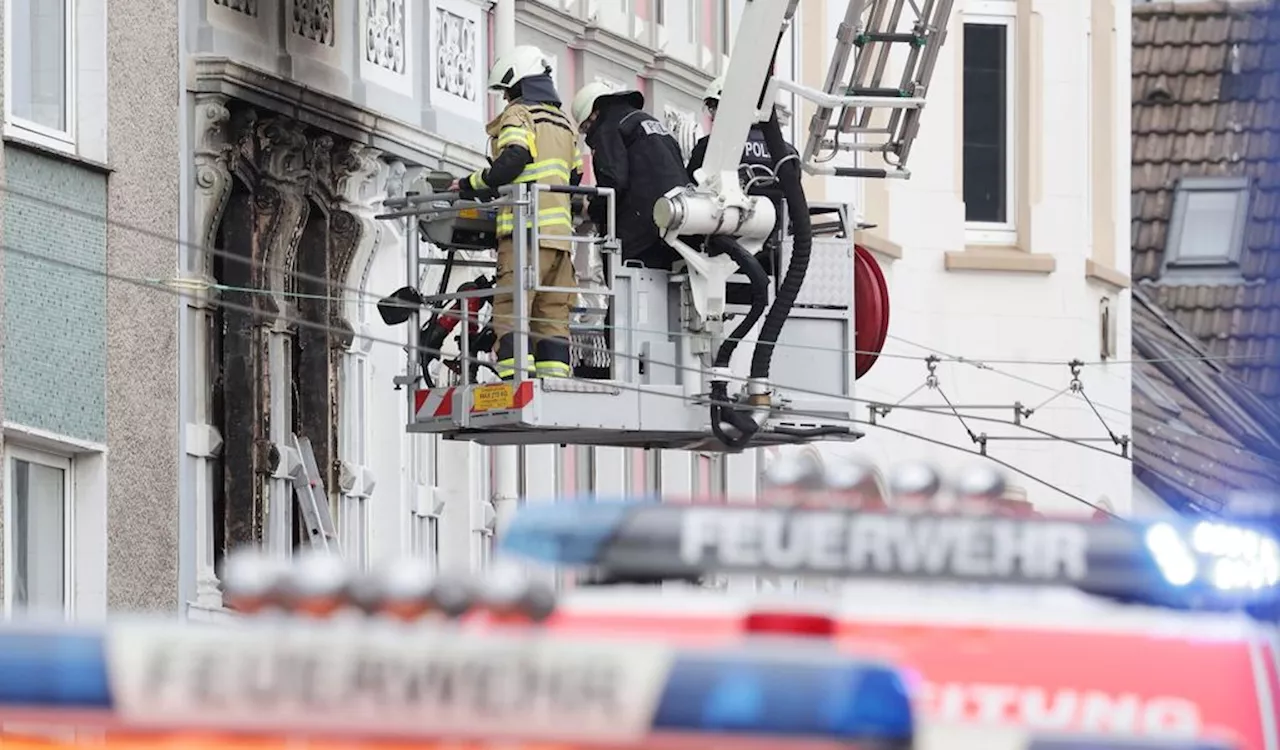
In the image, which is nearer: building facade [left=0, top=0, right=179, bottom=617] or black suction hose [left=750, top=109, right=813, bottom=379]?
building facade [left=0, top=0, right=179, bottom=617]

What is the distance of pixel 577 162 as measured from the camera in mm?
19797

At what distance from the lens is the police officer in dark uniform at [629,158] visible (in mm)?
20062

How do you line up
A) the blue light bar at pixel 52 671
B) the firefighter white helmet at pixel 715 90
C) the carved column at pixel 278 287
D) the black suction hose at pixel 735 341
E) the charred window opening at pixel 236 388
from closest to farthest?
the blue light bar at pixel 52 671, the black suction hose at pixel 735 341, the charred window opening at pixel 236 388, the firefighter white helmet at pixel 715 90, the carved column at pixel 278 287

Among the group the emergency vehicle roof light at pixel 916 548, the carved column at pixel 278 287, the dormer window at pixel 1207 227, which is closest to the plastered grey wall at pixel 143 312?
the carved column at pixel 278 287

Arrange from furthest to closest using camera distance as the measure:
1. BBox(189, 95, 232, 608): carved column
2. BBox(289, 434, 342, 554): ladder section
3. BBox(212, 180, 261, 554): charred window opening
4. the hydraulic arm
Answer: BBox(289, 434, 342, 554): ladder section < BBox(212, 180, 261, 554): charred window opening < BBox(189, 95, 232, 608): carved column < the hydraulic arm

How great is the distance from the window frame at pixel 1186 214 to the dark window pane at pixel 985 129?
32.4 feet

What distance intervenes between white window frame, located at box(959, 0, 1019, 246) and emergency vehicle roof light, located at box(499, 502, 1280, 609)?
2778 cm

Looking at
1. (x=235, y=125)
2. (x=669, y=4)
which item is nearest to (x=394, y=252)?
(x=235, y=125)

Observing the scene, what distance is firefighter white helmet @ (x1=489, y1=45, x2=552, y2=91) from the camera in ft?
63.8

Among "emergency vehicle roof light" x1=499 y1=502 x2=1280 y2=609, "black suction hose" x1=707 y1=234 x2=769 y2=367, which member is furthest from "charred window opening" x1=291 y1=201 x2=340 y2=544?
"emergency vehicle roof light" x1=499 y1=502 x2=1280 y2=609

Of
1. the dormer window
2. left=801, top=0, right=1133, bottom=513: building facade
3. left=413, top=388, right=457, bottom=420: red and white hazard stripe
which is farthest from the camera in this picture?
the dormer window

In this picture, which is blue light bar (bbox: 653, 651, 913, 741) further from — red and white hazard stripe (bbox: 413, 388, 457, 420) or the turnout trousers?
red and white hazard stripe (bbox: 413, 388, 457, 420)

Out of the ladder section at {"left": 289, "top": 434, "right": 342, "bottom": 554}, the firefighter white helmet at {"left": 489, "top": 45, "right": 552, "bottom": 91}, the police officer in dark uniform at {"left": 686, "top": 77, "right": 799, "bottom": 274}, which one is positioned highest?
the firefighter white helmet at {"left": 489, "top": 45, "right": 552, "bottom": 91}

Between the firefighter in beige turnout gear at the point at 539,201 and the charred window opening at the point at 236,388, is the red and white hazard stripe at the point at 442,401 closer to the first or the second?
the firefighter in beige turnout gear at the point at 539,201
